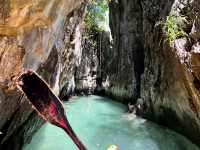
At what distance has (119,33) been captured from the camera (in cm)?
1772

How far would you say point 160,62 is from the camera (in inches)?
409

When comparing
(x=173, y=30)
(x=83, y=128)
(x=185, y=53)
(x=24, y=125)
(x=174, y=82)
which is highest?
(x=173, y=30)

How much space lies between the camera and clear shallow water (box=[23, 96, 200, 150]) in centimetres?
840

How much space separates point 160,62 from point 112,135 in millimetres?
2872

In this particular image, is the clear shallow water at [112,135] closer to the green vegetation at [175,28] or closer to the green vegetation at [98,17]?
the green vegetation at [175,28]

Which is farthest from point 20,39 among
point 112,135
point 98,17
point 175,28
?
point 98,17

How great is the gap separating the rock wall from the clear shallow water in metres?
0.43

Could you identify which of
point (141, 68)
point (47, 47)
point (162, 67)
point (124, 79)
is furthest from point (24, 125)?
point (124, 79)

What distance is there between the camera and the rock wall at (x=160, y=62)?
7.23 m

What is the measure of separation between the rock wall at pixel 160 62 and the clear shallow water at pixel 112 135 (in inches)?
16.8

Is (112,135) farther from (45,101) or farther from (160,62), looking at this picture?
(45,101)

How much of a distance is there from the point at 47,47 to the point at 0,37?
5.17 ft

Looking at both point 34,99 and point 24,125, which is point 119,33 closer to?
point 24,125

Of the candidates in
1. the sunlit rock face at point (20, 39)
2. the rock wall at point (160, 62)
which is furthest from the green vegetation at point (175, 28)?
the sunlit rock face at point (20, 39)
